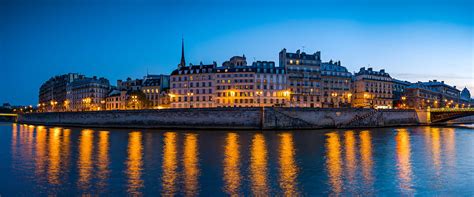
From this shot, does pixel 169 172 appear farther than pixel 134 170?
No

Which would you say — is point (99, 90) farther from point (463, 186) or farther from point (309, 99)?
point (463, 186)

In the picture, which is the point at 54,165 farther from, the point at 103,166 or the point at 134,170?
the point at 134,170

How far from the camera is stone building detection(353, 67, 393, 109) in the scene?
343ft

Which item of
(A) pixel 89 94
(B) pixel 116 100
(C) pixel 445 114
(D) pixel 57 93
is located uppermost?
(D) pixel 57 93

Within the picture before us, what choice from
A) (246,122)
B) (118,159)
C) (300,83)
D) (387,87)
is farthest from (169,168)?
(387,87)

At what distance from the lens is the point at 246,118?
61.2 m

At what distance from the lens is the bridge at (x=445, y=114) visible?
72662 mm

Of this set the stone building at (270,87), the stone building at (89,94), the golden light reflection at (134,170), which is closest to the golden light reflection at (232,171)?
the golden light reflection at (134,170)

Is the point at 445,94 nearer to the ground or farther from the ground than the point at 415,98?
farther from the ground

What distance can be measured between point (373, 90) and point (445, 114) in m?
28.8

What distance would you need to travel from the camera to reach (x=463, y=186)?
62.1ft

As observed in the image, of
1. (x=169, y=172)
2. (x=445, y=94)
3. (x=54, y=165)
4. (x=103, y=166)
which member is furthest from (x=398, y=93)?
(x=54, y=165)

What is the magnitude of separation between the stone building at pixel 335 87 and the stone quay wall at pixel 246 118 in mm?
21208

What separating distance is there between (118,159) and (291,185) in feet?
44.3
